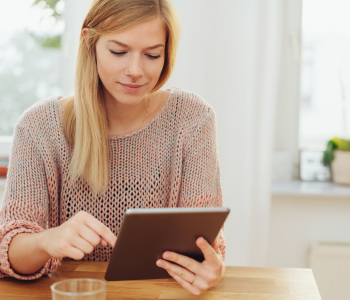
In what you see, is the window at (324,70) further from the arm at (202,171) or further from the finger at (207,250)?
the finger at (207,250)

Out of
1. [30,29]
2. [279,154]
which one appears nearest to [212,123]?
[279,154]

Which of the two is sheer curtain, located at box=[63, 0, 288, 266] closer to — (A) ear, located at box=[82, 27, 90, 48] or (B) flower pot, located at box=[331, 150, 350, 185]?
(B) flower pot, located at box=[331, 150, 350, 185]

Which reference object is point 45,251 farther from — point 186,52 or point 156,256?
point 186,52

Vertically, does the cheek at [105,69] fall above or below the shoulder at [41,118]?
above

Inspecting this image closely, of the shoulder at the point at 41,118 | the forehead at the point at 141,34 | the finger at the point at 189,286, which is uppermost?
the forehead at the point at 141,34

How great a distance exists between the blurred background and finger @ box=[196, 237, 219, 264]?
1078mm

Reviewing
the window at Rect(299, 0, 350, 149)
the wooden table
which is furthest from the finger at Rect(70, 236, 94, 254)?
the window at Rect(299, 0, 350, 149)

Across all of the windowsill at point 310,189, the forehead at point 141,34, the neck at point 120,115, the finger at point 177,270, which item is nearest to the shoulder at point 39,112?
the neck at point 120,115

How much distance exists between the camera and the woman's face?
1.19m

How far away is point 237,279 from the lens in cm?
106

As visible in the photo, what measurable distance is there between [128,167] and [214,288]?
493 millimetres

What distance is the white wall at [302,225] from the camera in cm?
213

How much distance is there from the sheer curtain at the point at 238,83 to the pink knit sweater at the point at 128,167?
0.55 metres

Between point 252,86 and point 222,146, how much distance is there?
29 centimetres
